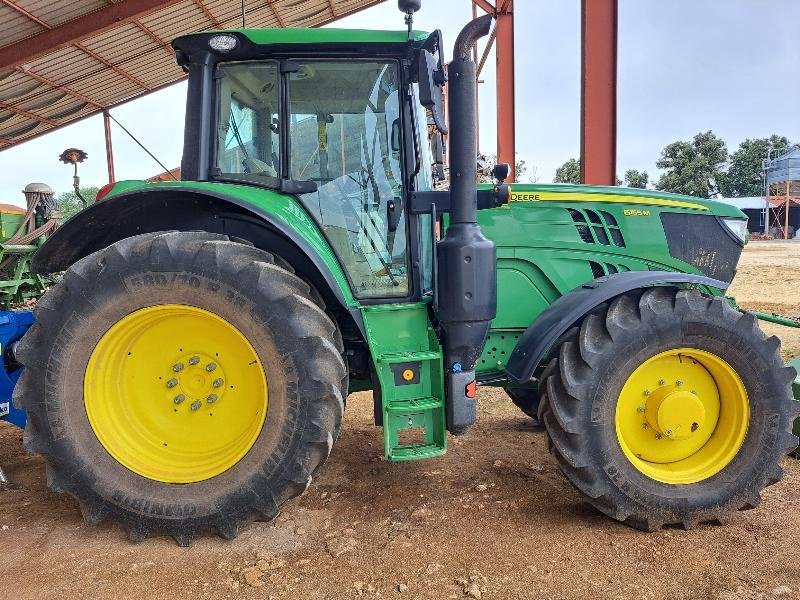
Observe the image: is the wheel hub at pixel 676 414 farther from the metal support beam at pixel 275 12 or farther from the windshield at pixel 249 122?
the metal support beam at pixel 275 12

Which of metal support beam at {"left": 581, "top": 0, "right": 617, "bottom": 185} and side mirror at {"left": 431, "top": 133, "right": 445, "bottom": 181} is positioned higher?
metal support beam at {"left": 581, "top": 0, "right": 617, "bottom": 185}

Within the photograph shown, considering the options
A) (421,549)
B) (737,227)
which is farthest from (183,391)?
(737,227)

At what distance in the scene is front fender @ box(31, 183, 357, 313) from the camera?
2.75 metres

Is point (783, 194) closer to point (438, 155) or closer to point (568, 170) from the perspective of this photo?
point (568, 170)

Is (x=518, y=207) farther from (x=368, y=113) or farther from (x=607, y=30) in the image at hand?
(x=607, y=30)

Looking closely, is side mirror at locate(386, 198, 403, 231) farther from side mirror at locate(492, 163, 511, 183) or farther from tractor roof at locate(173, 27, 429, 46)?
tractor roof at locate(173, 27, 429, 46)

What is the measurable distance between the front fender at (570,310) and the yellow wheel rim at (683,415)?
345 mm

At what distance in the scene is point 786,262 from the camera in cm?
1567

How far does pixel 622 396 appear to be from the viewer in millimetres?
2898

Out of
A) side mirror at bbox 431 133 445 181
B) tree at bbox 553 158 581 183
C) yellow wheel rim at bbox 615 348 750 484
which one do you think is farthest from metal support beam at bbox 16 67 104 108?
tree at bbox 553 158 581 183

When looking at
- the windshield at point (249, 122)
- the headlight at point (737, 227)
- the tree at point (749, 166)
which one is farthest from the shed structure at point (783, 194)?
the windshield at point (249, 122)

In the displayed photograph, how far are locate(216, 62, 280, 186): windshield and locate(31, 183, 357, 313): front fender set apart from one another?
14 centimetres

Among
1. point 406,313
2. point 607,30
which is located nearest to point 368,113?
point 406,313

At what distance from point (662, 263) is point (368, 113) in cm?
188
